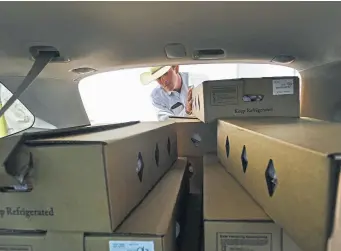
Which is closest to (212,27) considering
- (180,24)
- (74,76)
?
(180,24)

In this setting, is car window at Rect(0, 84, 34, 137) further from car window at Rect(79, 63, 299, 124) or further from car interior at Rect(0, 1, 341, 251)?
car window at Rect(79, 63, 299, 124)

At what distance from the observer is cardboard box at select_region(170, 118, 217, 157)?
56.6 inches

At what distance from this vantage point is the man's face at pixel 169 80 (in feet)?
8.18

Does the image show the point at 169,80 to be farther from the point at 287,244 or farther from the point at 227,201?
the point at 287,244

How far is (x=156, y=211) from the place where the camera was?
70 centimetres

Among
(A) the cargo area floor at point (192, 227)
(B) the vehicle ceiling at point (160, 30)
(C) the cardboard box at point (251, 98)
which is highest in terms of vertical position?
(B) the vehicle ceiling at point (160, 30)

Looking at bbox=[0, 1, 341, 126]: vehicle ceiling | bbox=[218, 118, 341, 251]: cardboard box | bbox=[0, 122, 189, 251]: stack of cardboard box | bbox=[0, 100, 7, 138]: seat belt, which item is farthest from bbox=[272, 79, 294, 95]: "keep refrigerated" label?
bbox=[0, 100, 7, 138]: seat belt

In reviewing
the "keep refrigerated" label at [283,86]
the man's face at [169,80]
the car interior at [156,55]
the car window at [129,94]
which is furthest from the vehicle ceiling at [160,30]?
the car window at [129,94]

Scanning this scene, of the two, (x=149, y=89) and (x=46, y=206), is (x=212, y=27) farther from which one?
(x=149, y=89)

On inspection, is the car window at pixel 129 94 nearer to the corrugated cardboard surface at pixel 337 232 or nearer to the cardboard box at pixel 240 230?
the cardboard box at pixel 240 230

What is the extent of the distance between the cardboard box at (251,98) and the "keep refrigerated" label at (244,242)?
651 millimetres

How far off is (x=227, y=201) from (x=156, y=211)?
5.5 inches

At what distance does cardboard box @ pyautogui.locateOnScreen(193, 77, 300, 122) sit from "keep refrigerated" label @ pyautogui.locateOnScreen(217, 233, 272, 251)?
0.65 m

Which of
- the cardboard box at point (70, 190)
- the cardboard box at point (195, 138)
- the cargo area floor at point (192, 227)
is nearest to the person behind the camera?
the cardboard box at point (70, 190)
